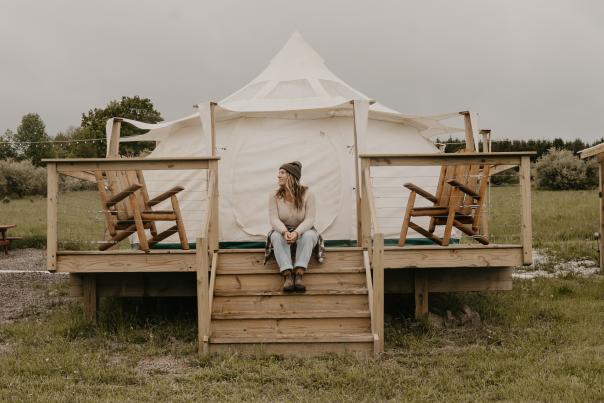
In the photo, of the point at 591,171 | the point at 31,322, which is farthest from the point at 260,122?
the point at 591,171

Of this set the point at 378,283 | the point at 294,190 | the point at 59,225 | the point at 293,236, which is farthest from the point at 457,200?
the point at 59,225

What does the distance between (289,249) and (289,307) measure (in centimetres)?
56

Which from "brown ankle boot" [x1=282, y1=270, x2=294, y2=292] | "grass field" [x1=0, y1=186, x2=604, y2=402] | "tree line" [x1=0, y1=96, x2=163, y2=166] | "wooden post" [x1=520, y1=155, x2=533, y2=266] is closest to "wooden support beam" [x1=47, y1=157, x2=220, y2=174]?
"brown ankle boot" [x1=282, y1=270, x2=294, y2=292]

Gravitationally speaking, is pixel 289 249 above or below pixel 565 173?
below

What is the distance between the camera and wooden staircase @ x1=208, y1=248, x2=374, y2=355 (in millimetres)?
6359

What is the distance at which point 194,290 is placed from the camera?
7730mm

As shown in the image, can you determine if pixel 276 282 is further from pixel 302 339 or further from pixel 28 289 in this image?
pixel 28 289

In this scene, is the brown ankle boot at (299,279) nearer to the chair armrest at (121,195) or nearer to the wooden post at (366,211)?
the wooden post at (366,211)

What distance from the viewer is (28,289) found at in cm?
1042

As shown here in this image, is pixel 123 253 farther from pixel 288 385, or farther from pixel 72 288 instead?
pixel 288 385

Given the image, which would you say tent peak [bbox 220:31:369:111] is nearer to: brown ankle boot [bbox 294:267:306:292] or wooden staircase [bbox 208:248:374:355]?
wooden staircase [bbox 208:248:374:355]

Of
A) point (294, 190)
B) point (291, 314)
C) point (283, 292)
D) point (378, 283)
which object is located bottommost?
point (291, 314)

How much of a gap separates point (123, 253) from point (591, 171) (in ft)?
85.7

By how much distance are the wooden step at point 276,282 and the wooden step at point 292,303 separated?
0.17 meters
